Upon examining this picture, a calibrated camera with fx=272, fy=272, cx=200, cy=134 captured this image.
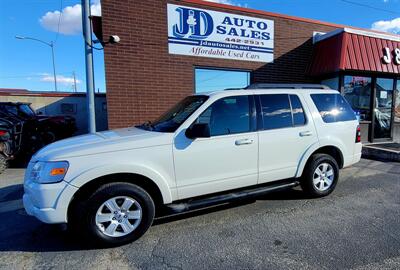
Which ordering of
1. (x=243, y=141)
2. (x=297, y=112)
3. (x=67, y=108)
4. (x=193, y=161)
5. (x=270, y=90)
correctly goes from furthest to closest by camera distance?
(x=67, y=108), (x=297, y=112), (x=270, y=90), (x=243, y=141), (x=193, y=161)

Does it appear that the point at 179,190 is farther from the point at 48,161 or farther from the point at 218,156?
the point at 48,161

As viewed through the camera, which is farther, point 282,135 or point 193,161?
point 282,135

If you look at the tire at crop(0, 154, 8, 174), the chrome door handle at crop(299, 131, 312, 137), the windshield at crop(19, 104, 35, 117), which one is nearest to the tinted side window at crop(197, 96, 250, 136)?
the chrome door handle at crop(299, 131, 312, 137)

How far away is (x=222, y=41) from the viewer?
28.0ft

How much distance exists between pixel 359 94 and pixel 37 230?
10245mm

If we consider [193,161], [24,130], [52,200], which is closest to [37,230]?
[52,200]

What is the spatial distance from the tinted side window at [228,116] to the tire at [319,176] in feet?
4.68

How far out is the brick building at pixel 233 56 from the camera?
771 centimetres

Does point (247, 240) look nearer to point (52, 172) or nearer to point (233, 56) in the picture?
point (52, 172)

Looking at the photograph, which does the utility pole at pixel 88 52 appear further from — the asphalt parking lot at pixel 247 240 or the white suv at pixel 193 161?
the white suv at pixel 193 161

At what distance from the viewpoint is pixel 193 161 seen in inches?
142

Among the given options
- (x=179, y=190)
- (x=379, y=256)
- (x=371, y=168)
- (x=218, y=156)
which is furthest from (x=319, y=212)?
(x=371, y=168)

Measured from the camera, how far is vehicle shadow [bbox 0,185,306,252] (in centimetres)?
330

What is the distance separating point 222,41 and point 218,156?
19.0 feet
